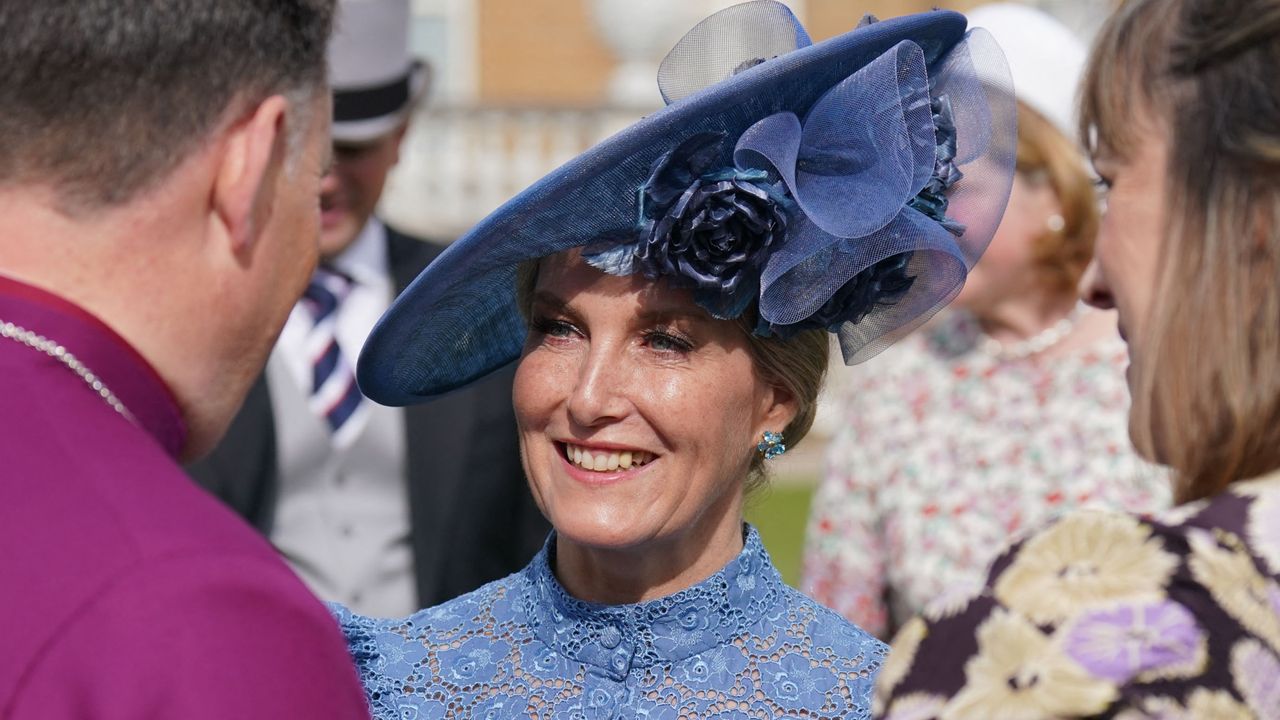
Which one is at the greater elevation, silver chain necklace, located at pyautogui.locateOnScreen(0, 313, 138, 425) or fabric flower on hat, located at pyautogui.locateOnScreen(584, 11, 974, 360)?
silver chain necklace, located at pyautogui.locateOnScreen(0, 313, 138, 425)

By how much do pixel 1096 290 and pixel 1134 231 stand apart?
7.0 inches

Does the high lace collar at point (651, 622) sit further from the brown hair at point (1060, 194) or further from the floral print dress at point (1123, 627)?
the brown hair at point (1060, 194)

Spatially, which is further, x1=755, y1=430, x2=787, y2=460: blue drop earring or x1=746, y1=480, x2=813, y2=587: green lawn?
x1=746, y1=480, x2=813, y2=587: green lawn

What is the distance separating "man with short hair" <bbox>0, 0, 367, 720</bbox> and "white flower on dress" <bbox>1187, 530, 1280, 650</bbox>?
782 millimetres

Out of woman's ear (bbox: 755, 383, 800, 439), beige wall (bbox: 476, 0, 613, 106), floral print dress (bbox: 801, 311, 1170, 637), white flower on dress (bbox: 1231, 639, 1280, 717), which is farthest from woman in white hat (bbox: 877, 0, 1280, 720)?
beige wall (bbox: 476, 0, 613, 106)

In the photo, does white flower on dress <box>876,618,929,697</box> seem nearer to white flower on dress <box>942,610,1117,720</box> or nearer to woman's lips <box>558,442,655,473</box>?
white flower on dress <box>942,610,1117,720</box>

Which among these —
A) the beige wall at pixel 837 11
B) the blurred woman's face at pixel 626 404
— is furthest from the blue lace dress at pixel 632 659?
the beige wall at pixel 837 11

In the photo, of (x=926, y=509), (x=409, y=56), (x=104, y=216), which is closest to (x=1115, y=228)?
(x=104, y=216)

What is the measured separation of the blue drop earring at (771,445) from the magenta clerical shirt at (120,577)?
49.8 inches

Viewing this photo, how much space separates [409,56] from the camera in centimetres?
494

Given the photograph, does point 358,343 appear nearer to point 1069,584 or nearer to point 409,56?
point 409,56

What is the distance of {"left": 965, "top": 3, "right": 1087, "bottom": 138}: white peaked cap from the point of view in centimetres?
414

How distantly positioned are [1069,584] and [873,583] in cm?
254

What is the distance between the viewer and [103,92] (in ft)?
4.91
